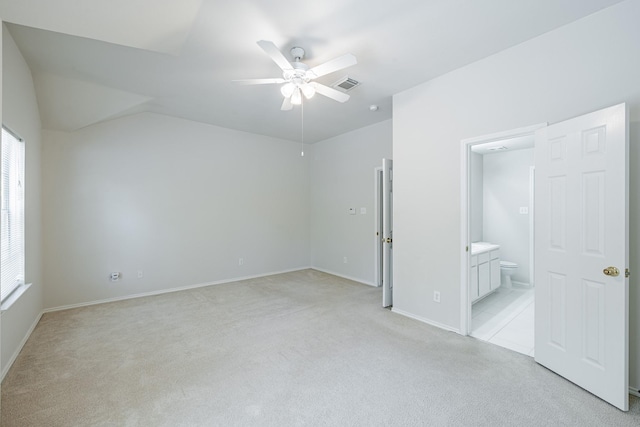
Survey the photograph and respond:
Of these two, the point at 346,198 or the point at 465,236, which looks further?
the point at 346,198

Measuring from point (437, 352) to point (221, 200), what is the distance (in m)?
4.21

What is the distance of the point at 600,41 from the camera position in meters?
2.18

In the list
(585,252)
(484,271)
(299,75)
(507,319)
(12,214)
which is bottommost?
(507,319)

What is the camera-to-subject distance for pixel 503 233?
513 cm

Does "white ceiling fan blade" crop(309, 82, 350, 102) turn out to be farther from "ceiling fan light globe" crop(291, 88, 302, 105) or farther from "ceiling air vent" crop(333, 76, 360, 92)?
"ceiling air vent" crop(333, 76, 360, 92)

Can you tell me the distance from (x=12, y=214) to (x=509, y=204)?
6886mm

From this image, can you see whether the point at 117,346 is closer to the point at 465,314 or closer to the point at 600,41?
the point at 465,314

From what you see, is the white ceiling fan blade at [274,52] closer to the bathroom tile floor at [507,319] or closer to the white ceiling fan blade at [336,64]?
the white ceiling fan blade at [336,64]

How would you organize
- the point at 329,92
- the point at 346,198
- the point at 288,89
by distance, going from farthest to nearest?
the point at 346,198 → the point at 329,92 → the point at 288,89

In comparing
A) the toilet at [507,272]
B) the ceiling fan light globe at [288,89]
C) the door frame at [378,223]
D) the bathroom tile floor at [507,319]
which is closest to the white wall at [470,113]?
the bathroom tile floor at [507,319]

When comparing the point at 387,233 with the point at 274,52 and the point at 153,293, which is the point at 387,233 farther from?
the point at 153,293

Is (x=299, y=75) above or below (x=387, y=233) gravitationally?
above

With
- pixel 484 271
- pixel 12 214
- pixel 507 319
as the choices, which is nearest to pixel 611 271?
pixel 507 319

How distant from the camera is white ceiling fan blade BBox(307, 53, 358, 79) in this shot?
7.13 ft
